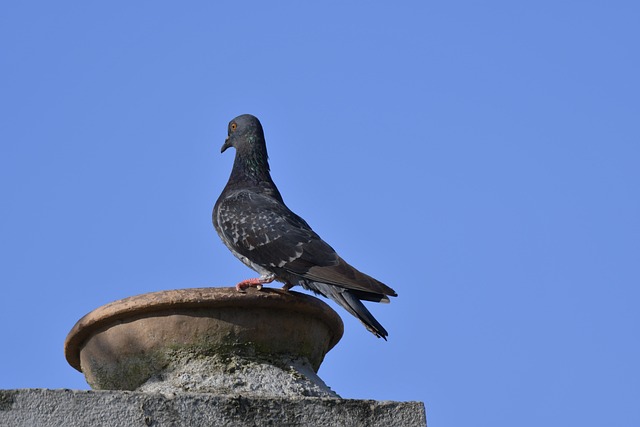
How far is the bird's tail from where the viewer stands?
18.3 feet

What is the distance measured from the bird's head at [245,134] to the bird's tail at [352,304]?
6.41 feet

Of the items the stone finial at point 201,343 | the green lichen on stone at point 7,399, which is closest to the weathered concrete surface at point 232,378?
the stone finial at point 201,343

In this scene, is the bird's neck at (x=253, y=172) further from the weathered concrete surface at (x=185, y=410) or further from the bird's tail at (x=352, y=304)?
the weathered concrete surface at (x=185, y=410)

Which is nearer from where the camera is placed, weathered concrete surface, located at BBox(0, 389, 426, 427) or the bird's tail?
weathered concrete surface, located at BBox(0, 389, 426, 427)

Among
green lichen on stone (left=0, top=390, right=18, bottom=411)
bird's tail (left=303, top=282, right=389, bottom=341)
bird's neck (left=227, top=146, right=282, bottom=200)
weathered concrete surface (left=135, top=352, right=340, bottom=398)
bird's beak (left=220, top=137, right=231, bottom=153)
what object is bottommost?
green lichen on stone (left=0, top=390, right=18, bottom=411)

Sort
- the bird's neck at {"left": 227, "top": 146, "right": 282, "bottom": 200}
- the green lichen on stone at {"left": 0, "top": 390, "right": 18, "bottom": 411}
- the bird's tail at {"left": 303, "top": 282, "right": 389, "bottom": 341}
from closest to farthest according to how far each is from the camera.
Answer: the green lichen on stone at {"left": 0, "top": 390, "right": 18, "bottom": 411} → the bird's tail at {"left": 303, "top": 282, "right": 389, "bottom": 341} → the bird's neck at {"left": 227, "top": 146, "right": 282, "bottom": 200}

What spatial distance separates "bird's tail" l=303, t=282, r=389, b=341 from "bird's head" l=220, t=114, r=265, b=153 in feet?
6.41

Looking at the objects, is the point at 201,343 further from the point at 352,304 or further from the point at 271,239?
the point at 271,239

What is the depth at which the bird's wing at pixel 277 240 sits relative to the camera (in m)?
6.29

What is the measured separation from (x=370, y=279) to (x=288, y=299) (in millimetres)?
1430

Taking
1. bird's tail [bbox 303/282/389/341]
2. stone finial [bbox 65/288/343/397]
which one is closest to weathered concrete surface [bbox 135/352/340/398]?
stone finial [bbox 65/288/343/397]

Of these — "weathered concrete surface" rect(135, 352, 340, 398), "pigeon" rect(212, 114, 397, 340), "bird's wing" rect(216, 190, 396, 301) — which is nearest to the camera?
"weathered concrete surface" rect(135, 352, 340, 398)

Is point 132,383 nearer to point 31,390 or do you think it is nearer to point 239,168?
point 31,390

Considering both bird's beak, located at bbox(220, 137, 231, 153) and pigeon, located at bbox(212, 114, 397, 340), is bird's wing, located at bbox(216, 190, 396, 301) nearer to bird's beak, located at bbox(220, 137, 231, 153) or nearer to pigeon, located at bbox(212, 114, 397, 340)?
pigeon, located at bbox(212, 114, 397, 340)
